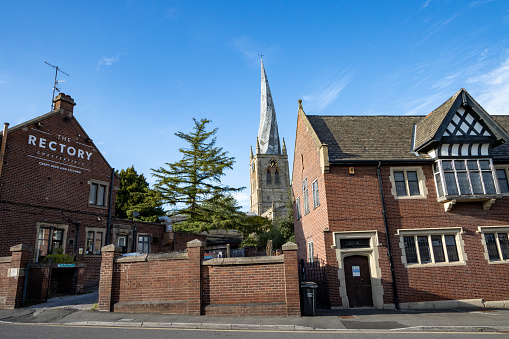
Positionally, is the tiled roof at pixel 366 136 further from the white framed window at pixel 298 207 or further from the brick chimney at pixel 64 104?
the brick chimney at pixel 64 104

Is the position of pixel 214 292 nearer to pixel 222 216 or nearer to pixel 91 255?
pixel 91 255

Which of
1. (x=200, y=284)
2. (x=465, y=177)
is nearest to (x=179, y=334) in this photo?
(x=200, y=284)

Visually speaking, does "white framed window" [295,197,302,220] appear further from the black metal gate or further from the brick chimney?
the brick chimney

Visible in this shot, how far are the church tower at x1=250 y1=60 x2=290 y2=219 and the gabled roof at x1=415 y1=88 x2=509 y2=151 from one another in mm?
69895

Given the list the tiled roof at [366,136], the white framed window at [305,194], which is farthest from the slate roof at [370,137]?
the white framed window at [305,194]

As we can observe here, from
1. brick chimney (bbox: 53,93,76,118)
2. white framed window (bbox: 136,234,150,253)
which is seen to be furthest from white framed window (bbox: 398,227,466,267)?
→ brick chimney (bbox: 53,93,76,118)

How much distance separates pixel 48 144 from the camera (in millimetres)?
19734

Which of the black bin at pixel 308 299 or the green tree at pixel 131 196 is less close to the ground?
the green tree at pixel 131 196

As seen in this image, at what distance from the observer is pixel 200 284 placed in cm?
1201

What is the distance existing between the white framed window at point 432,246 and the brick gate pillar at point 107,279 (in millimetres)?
12062

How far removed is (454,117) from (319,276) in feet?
32.2

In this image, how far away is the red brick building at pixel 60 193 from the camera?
17.5m

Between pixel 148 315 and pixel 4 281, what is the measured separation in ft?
22.7

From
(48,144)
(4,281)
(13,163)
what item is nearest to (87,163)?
(48,144)
